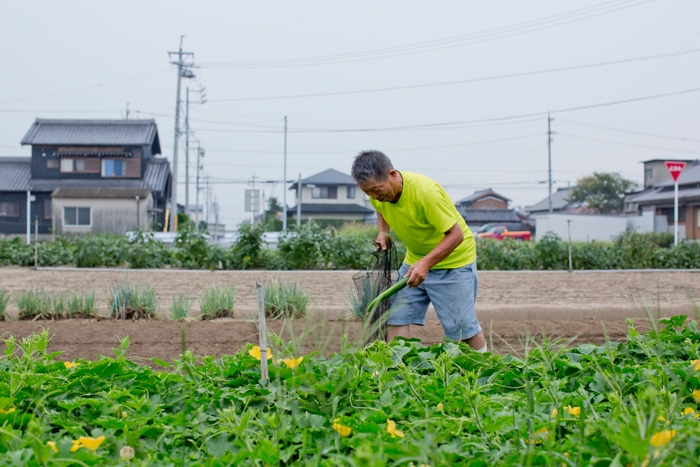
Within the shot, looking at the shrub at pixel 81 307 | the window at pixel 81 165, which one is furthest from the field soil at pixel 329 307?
the window at pixel 81 165

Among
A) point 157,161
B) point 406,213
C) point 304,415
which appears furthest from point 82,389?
point 157,161

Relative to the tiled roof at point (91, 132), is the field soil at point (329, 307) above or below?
below

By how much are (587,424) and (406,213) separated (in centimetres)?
225

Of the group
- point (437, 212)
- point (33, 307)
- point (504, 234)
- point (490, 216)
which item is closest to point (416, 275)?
point (437, 212)

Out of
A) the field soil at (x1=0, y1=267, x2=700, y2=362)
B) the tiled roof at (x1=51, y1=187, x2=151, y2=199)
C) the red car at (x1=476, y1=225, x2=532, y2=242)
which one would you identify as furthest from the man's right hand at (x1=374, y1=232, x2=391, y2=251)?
the red car at (x1=476, y1=225, x2=532, y2=242)

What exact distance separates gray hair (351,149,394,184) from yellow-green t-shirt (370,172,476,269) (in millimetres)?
282

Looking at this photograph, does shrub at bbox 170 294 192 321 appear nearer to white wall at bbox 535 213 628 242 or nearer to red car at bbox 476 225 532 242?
red car at bbox 476 225 532 242

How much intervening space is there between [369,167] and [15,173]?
110 feet

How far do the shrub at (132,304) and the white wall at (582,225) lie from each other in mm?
31494

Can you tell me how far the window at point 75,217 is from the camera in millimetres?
30531

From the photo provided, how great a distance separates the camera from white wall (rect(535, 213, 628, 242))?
119 feet

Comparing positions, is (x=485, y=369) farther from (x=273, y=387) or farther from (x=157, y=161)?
(x=157, y=161)

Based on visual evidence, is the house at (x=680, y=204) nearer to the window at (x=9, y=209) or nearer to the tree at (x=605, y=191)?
the tree at (x=605, y=191)

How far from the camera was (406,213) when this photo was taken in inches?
150
